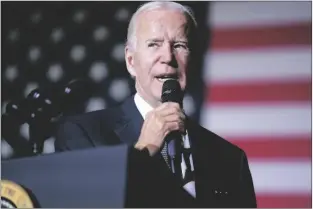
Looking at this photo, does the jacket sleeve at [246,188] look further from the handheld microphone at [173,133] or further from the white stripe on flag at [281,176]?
the handheld microphone at [173,133]

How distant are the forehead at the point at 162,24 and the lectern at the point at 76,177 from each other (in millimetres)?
393

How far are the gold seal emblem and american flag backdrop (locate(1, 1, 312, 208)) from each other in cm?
25

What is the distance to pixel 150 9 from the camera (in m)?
1.48

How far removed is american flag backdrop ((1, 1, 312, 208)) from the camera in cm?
157

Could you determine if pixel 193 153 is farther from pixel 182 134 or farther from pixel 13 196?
pixel 13 196

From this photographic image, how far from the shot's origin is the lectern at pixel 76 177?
3.72ft

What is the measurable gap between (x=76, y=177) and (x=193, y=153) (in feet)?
1.21

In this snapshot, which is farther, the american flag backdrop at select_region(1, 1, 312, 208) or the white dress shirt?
the american flag backdrop at select_region(1, 1, 312, 208)

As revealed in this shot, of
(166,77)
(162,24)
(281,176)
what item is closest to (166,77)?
(166,77)

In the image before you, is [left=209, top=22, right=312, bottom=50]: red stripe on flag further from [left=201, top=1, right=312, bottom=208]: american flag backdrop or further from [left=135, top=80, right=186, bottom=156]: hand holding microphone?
[left=135, top=80, right=186, bottom=156]: hand holding microphone

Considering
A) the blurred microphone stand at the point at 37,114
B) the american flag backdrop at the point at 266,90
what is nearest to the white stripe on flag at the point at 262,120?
the american flag backdrop at the point at 266,90

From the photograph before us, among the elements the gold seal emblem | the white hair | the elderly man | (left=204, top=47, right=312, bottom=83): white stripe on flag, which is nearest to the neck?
the elderly man

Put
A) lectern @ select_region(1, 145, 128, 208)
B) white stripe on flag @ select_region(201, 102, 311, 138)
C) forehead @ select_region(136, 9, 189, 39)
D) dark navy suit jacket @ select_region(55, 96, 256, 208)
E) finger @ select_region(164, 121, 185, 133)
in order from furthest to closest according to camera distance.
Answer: white stripe on flag @ select_region(201, 102, 311, 138) < forehead @ select_region(136, 9, 189, 39) < dark navy suit jacket @ select_region(55, 96, 256, 208) < finger @ select_region(164, 121, 185, 133) < lectern @ select_region(1, 145, 128, 208)

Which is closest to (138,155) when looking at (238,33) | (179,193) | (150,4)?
(179,193)
